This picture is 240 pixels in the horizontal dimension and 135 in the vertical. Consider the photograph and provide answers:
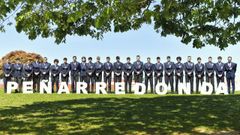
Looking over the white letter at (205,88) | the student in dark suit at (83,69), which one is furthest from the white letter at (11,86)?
the white letter at (205,88)

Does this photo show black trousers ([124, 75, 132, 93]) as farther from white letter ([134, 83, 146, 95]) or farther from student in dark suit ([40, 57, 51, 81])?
student in dark suit ([40, 57, 51, 81])

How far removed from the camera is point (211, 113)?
787 inches

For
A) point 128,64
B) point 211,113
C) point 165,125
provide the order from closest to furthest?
point 165,125
point 211,113
point 128,64

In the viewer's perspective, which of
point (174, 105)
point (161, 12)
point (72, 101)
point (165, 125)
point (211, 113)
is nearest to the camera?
point (161, 12)

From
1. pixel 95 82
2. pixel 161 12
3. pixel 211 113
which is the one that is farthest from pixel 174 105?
pixel 95 82

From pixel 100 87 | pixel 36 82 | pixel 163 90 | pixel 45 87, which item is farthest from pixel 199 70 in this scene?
pixel 36 82

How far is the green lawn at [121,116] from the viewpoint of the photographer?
53.8ft

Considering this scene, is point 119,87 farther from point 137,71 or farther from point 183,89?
point 183,89

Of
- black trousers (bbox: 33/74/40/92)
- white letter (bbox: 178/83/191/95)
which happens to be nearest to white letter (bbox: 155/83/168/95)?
white letter (bbox: 178/83/191/95)

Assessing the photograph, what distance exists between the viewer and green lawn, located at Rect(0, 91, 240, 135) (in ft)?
53.8

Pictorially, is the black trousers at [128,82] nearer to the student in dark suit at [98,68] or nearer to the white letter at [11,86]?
the student in dark suit at [98,68]

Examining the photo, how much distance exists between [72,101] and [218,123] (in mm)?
8931

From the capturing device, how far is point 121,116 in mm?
19000

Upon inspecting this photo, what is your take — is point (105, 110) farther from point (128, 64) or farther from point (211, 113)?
point (128, 64)
